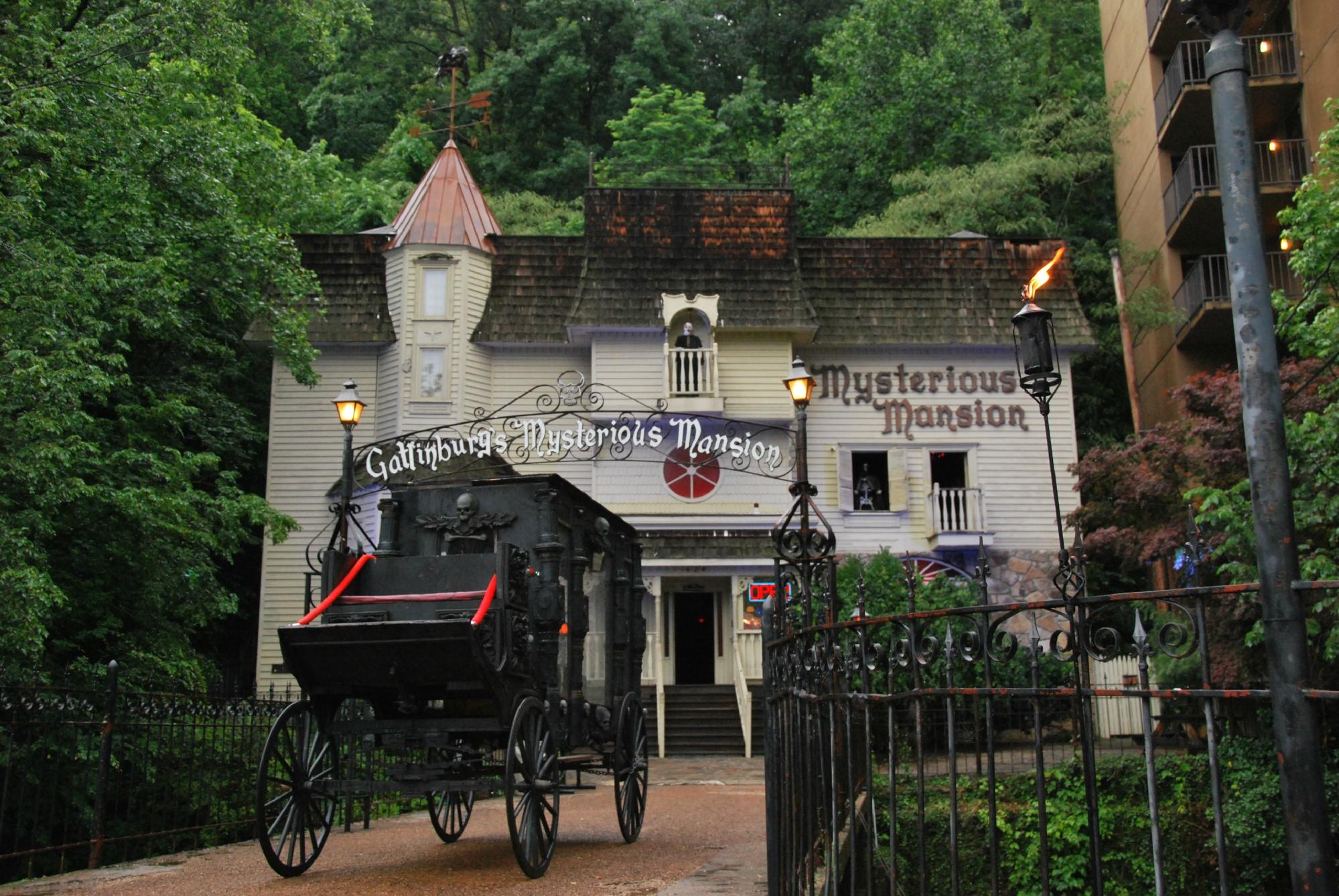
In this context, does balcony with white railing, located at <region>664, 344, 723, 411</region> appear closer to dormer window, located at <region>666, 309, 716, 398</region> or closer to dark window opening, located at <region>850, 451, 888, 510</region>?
dormer window, located at <region>666, 309, 716, 398</region>

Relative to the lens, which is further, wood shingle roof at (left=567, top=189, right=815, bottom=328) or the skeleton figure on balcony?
wood shingle roof at (left=567, top=189, right=815, bottom=328)

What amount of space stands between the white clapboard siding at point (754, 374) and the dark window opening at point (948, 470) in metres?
3.74

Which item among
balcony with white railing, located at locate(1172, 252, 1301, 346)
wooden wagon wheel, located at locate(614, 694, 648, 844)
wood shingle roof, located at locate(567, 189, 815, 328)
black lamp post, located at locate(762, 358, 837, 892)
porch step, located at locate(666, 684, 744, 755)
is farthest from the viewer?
wood shingle roof, located at locate(567, 189, 815, 328)

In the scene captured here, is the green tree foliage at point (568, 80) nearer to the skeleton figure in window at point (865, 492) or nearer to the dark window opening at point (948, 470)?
the skeleton figure in window at point (865, 492)

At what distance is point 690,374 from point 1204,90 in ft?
40.4

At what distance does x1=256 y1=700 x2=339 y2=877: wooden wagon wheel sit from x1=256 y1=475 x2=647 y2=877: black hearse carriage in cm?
1

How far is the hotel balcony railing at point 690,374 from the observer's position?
2477 centimetres

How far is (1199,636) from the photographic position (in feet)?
11.7

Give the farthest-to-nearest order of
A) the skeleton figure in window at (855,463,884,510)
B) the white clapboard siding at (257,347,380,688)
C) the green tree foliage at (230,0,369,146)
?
Result: the skeleton figure in window at (855,463,884,510) < the white clapboard siding at (257,347,380,688) < the green tree foliage at (230,0,369,146)

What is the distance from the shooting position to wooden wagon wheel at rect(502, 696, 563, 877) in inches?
311

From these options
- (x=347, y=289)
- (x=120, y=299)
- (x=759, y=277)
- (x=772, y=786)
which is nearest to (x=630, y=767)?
(x=772, y=786)

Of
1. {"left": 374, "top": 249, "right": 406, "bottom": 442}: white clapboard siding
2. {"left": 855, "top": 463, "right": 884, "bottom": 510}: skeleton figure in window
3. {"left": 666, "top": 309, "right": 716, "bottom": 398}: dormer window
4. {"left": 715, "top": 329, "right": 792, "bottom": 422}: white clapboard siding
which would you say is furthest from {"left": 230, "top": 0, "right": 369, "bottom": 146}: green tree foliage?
{"left": 855, "top": 463, "right": 884, "bottom": 510}: skeleton figure in window

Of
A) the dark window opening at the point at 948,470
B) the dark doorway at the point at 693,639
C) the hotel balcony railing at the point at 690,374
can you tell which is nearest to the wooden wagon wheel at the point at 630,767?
the hotel balcony railing at the point at 690,374

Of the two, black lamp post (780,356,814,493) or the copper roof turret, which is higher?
the copper roof turret
